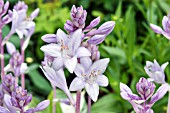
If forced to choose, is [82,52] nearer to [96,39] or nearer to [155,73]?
[96,39]

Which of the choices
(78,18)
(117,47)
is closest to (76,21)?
(78,18)

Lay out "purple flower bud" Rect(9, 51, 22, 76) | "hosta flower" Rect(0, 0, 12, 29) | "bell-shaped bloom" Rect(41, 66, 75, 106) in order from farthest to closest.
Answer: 1. "purple flower bud" Rect(9, 51, 22, 76)
2. "hosta flower" Rect(0, 0, 12, 29)
3. "bell-shaped bloom" Rect(41, 66, 75, 106)

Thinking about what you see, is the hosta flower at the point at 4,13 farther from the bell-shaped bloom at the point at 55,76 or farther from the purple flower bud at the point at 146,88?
the purple flower bud at the point at 146,88

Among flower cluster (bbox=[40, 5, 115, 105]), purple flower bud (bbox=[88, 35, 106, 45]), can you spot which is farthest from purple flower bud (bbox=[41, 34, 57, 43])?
purple flower bud (bbox=[88, 35, 106, 45])

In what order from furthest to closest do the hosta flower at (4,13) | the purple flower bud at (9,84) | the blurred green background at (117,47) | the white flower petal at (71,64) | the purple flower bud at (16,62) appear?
the blurred green background at (117,47)
the purple flower bud at (16,62)
the hosta flower at (4,13)
the purple flower bud at (9,84)
the white flower petal at (71,64)

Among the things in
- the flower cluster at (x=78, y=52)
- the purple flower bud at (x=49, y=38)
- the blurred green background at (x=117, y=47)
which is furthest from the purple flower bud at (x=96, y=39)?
the blurred green background at (x=117, y=47)

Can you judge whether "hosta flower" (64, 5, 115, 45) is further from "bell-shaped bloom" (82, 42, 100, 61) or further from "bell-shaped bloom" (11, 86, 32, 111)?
"bell-shaped bloom" (11, 86, 32, 111)
